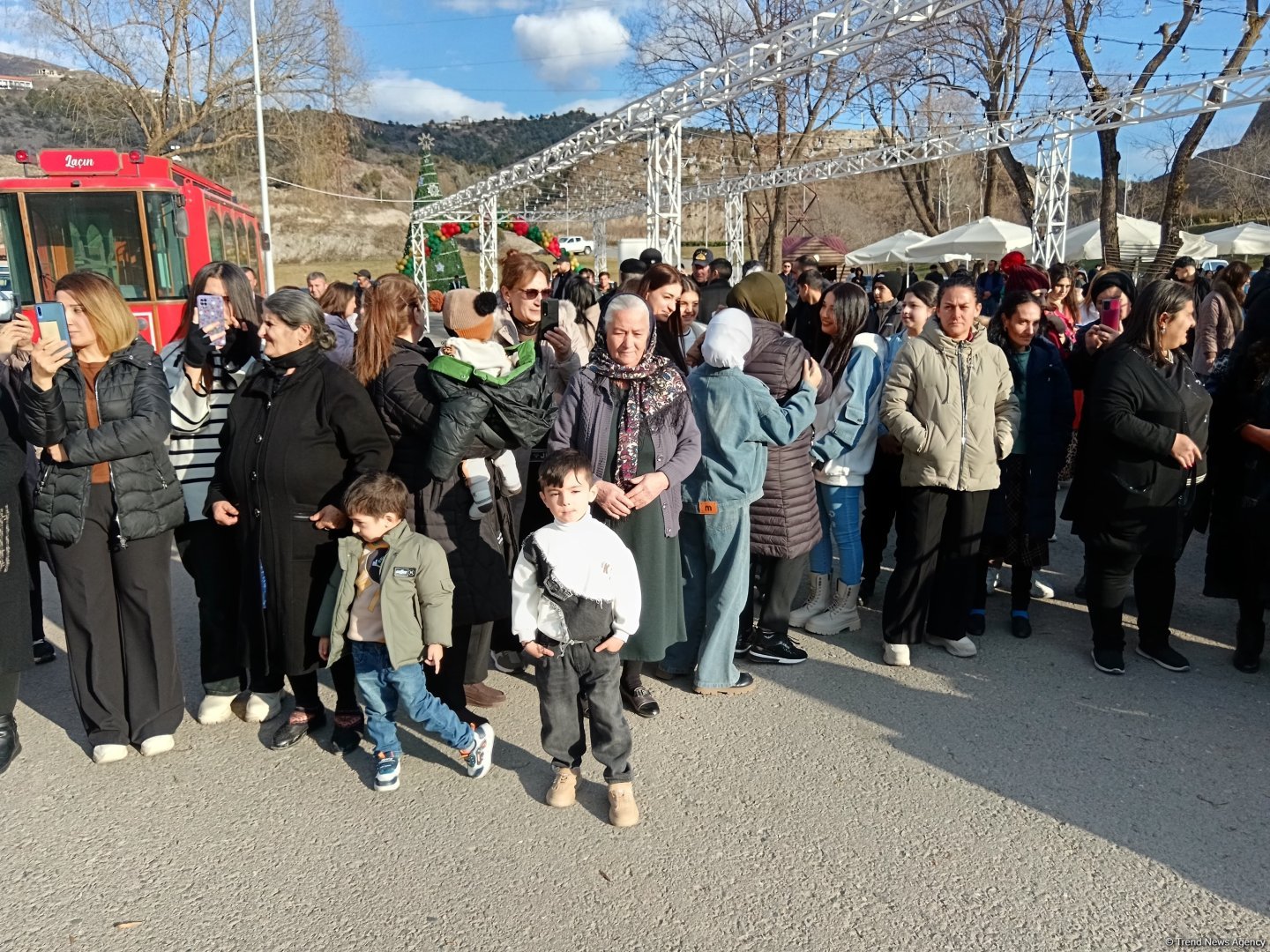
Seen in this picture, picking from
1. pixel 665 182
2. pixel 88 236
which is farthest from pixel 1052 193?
pixel 88 236

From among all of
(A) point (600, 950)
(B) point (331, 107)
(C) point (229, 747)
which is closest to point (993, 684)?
(A) point (600, 950)

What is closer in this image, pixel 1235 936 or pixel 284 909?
pixel 1235 936

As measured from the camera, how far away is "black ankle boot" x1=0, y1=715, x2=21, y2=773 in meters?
3.58

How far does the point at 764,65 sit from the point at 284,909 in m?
16.2

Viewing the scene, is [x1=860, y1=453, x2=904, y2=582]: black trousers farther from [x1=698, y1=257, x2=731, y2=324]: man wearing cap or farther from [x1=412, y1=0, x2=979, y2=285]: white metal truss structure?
[x1=412, y1=0, x2=979, y2=285]: white metal truss structure

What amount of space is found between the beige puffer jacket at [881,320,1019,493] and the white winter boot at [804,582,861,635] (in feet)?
2.62

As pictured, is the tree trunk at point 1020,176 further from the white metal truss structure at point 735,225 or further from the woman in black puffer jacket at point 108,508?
the woman in black puffer jacket at point 108,508

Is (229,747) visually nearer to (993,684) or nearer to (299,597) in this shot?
(299,597)

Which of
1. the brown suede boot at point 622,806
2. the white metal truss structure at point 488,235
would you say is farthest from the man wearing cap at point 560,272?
the white metal truss structure at point 488,235

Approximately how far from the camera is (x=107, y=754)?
3588mm

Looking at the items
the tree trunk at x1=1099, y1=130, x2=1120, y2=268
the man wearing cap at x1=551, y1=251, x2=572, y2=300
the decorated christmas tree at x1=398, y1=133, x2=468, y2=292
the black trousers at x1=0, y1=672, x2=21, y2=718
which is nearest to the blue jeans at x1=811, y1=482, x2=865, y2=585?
the man wearing cap at x1=551, y1=251, x2=572, y2=300

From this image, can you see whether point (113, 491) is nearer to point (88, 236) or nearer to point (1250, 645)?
point (1250, 645)

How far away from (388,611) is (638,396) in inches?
50.4

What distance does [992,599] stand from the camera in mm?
5352
